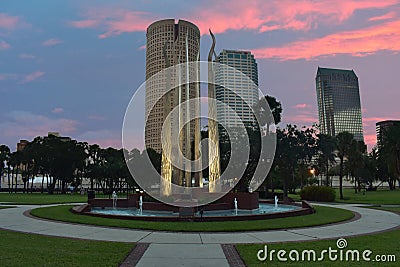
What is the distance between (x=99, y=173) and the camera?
69688 mm

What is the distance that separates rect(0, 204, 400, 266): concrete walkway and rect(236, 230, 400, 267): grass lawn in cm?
77

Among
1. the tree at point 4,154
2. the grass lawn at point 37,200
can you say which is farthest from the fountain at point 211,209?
the tree at point 4,154

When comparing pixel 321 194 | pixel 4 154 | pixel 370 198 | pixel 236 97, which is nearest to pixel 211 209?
pixel 321 194

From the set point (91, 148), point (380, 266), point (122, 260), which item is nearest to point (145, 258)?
point (122, 260)

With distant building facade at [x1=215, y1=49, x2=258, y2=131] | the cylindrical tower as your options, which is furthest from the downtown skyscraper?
distant building facade at [x1=215, y1=49, x2=258, y2=131]

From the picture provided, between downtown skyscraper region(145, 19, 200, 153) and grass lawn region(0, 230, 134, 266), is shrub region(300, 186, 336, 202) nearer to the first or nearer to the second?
downtown skyscraper region(145, 19, 200, 153)

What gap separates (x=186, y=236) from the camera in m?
13.5

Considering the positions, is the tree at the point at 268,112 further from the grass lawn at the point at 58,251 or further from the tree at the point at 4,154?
the tree at the point at 4,154

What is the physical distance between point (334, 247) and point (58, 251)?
27.2ft

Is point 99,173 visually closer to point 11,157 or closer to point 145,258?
point 11,157

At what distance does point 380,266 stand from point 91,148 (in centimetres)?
8195

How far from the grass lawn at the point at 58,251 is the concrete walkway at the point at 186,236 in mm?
853

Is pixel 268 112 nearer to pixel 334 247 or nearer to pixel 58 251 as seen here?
pixel 334 247

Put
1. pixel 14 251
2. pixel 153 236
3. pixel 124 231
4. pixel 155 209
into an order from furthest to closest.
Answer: pixel 155 209, pixel 124 231, pixel 153 236, pixel 14 251
